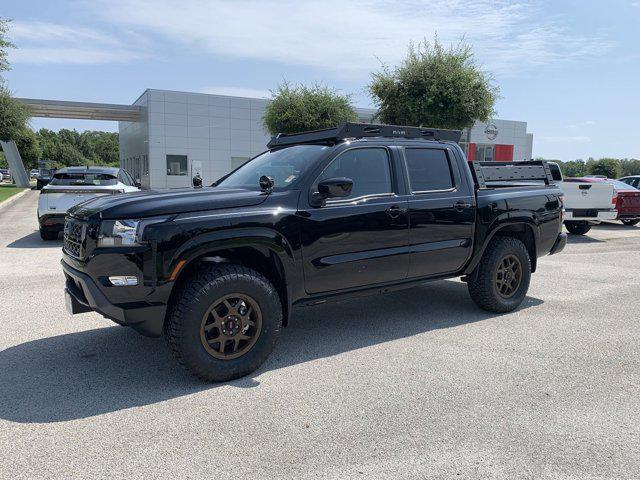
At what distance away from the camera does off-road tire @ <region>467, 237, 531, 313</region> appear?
18.3ft

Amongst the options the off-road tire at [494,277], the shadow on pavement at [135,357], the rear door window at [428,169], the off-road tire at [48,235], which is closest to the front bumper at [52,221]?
the off-road tire at [48,235]

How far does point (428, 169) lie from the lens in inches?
205

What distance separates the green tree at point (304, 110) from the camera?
26.2 meters

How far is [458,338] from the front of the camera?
16.2ft

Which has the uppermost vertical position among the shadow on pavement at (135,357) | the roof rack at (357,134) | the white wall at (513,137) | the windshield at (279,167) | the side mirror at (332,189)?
the white wall at (513,137)

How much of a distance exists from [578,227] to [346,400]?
12.7 meters

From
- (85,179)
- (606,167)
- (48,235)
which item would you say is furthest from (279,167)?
(606,167)

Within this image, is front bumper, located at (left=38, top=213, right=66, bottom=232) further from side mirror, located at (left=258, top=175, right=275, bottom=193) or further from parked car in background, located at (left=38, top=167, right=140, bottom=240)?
side mirror, located at (left=258, top=175, right=275, bottom=193)

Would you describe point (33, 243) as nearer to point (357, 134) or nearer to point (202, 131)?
point (357, 134)

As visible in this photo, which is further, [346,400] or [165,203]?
[165,203]

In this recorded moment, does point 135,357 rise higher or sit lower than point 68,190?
lower

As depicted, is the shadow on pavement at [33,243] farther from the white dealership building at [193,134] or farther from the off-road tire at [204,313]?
the white dealership building at [193,134]

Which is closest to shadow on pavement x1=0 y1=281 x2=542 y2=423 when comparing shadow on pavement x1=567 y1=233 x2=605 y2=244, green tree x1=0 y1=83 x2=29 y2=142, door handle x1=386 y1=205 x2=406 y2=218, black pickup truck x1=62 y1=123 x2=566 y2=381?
black pickup truck x1=62 y1=123 x2=566 y2=381

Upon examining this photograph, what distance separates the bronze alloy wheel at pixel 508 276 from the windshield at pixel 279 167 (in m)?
2.57
